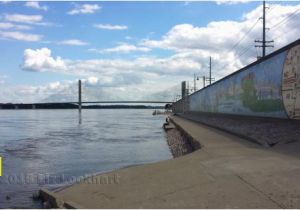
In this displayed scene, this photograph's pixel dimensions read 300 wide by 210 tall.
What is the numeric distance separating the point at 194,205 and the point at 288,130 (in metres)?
11.7

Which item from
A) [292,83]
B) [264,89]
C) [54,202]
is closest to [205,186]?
[54,202]

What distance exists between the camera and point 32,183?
15133mm

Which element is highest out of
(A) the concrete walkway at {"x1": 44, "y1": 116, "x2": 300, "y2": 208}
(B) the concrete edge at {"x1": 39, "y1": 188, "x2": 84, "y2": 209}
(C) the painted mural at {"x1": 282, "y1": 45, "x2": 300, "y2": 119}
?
(C) the painted mural at {"x1": 282, "y1": 45, "x2": 300, "y2": 119}

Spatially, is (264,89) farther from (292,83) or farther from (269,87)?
(292,83)

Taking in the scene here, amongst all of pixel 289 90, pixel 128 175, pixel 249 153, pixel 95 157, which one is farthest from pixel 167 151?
pixel 128 175

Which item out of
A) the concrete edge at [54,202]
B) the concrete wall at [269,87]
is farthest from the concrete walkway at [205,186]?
the concrete wall at [269,87]

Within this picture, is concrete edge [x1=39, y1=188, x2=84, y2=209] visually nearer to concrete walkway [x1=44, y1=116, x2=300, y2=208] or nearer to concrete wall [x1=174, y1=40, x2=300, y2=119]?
concrete walkway [x1=44, y1=116, x2=300, y2=208]

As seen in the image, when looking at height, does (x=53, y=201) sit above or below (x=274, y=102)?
below

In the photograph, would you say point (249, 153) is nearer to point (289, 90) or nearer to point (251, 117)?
point (289, 90)

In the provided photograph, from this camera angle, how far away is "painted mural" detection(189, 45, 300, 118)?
22266mm

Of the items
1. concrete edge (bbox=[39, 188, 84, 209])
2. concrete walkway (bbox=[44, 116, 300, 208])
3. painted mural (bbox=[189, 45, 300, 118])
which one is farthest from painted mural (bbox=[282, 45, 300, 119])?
concrete edge (bbox=[39, 188, 84, 209])

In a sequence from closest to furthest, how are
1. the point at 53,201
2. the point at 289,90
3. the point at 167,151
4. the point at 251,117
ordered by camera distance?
the point at 53,201, the point at 289,90, the point at 167,151, the point at 251,117

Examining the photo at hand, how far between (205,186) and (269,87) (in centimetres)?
1784

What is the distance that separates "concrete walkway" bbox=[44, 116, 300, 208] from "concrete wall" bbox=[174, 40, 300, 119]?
8.64 meters
